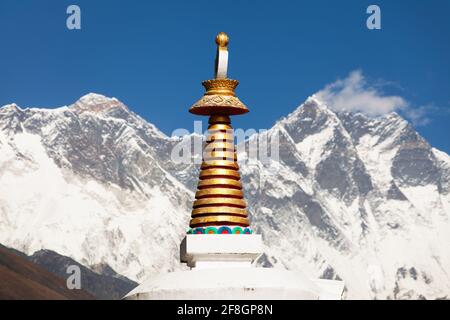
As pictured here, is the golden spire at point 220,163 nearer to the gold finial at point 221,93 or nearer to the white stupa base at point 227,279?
the gold finial at point 221,93

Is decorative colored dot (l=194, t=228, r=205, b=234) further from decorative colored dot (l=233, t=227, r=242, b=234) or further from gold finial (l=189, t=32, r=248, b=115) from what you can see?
gold finial (l=189, t=32, r=248, b=115)

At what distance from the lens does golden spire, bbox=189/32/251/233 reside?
22000 mm

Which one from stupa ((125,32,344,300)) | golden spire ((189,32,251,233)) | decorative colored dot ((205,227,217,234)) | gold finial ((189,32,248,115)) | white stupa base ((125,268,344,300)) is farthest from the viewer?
gold finial ((189,32,248,115))

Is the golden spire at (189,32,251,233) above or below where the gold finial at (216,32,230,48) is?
below

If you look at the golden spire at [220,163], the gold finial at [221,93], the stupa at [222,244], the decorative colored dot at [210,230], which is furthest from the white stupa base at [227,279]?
the gold finial at [221,93]

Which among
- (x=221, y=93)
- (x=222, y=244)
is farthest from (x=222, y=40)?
(x=222, y=244)

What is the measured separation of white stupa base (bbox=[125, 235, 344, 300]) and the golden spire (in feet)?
1.71

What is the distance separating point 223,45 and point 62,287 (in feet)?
286

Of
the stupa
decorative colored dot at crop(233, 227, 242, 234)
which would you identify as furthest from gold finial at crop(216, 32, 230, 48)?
decorative colored dot at crop(233, 227, 242, 234)

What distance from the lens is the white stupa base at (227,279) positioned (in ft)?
64.6

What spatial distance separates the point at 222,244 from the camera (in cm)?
2133

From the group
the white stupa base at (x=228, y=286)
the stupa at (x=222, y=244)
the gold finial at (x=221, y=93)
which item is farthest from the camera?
the gold finial at (x=221, y=93)

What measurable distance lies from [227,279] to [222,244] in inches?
57.6
